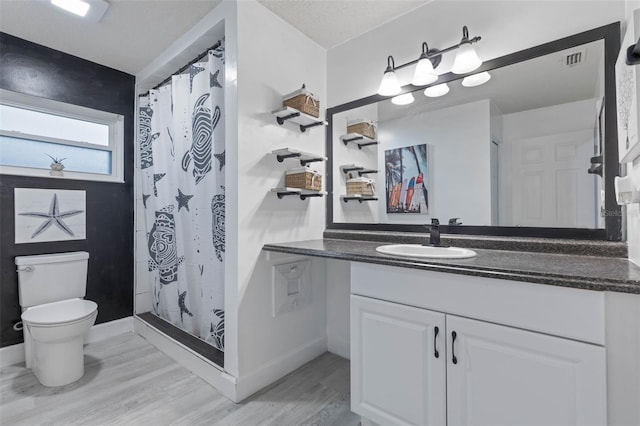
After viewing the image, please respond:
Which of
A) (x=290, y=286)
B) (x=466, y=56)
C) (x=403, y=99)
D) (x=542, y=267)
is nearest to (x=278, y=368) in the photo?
(x=290, y=286)

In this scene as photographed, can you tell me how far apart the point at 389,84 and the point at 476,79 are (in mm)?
481

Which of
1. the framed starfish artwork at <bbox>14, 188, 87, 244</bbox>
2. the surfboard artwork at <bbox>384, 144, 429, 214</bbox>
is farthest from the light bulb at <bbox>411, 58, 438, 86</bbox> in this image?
the framed starfish artwork at <bbox>14, 188, 87, 244</bbox>

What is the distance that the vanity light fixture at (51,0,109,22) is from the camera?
1.76m

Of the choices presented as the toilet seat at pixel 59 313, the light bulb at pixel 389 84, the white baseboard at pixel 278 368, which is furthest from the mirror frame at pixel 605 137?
the toilet seat at pixel 59 313

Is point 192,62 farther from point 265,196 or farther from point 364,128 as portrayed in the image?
point 364,128

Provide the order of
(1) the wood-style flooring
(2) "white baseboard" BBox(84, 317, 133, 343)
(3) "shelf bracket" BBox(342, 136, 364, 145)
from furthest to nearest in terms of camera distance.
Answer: (2) "white baseboard" BBox(84, 317, 133, 343) < (3) "shelf bracket" BBox(342, 136, 364, 145) < (1) the wood-style flooring

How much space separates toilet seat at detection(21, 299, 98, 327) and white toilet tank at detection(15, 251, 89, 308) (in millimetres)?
89

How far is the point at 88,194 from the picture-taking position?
8.08ft

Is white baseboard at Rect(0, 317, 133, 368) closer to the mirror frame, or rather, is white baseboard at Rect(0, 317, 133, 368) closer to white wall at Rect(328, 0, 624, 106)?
white wall at Rect(328, 0, 624, 106)

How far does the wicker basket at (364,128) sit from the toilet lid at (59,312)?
214 centimetres

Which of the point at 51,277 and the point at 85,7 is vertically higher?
the point at 85,7

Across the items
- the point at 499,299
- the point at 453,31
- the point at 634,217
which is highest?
the point at 453,31

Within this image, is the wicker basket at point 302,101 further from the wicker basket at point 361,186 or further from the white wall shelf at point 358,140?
the wicker basket at point 361,186

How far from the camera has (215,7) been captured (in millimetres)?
1872
